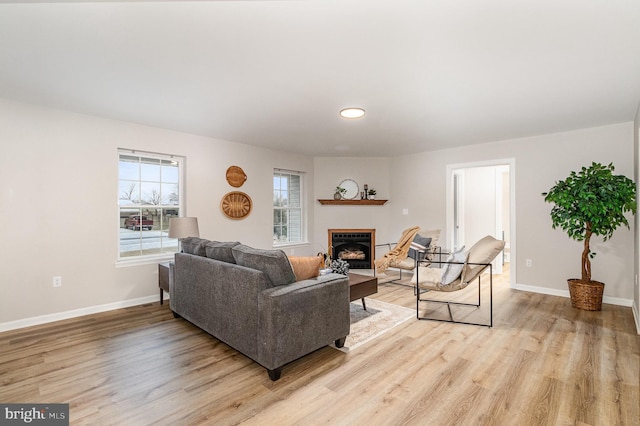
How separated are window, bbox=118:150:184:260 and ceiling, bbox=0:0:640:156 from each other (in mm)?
626

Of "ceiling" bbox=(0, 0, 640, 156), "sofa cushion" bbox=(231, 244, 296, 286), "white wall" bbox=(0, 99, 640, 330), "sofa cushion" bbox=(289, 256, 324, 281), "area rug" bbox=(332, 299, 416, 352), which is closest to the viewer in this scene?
"ceiling" bbox=(0, 0, 640, 156)

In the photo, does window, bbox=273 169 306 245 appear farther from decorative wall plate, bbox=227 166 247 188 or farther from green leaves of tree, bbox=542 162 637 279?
green leaves of tree, bbox=542 162 637 279

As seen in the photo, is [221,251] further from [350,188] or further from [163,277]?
[350,188]

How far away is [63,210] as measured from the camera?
3451 millimetres

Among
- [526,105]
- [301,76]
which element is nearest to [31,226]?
[301,76]

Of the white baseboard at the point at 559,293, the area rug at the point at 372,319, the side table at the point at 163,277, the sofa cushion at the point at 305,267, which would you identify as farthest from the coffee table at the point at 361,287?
the white baseboard at the point at 559,293

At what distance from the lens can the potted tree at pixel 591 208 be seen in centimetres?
349

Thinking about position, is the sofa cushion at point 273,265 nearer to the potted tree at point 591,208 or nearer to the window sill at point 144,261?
the window sill at point 144,261

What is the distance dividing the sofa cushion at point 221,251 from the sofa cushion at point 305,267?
0.54 metres

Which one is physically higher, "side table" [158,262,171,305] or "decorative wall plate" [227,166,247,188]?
"decorative wall plate" [227,166,247,188]

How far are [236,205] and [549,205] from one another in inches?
184

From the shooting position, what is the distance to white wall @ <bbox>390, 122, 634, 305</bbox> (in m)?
3.97

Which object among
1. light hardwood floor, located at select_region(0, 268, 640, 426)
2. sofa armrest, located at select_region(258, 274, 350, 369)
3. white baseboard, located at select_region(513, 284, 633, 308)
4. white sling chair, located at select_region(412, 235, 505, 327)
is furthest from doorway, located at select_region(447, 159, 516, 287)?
sofa armrest, located at select_region(258, 274, 350, 369)

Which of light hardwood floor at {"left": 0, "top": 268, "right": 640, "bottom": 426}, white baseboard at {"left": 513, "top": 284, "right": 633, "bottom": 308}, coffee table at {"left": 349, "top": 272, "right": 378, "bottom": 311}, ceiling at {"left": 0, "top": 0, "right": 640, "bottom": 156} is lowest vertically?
light hardwood floor at {"left": 0, "top": 268, "right": 640, "bottom": 426}
